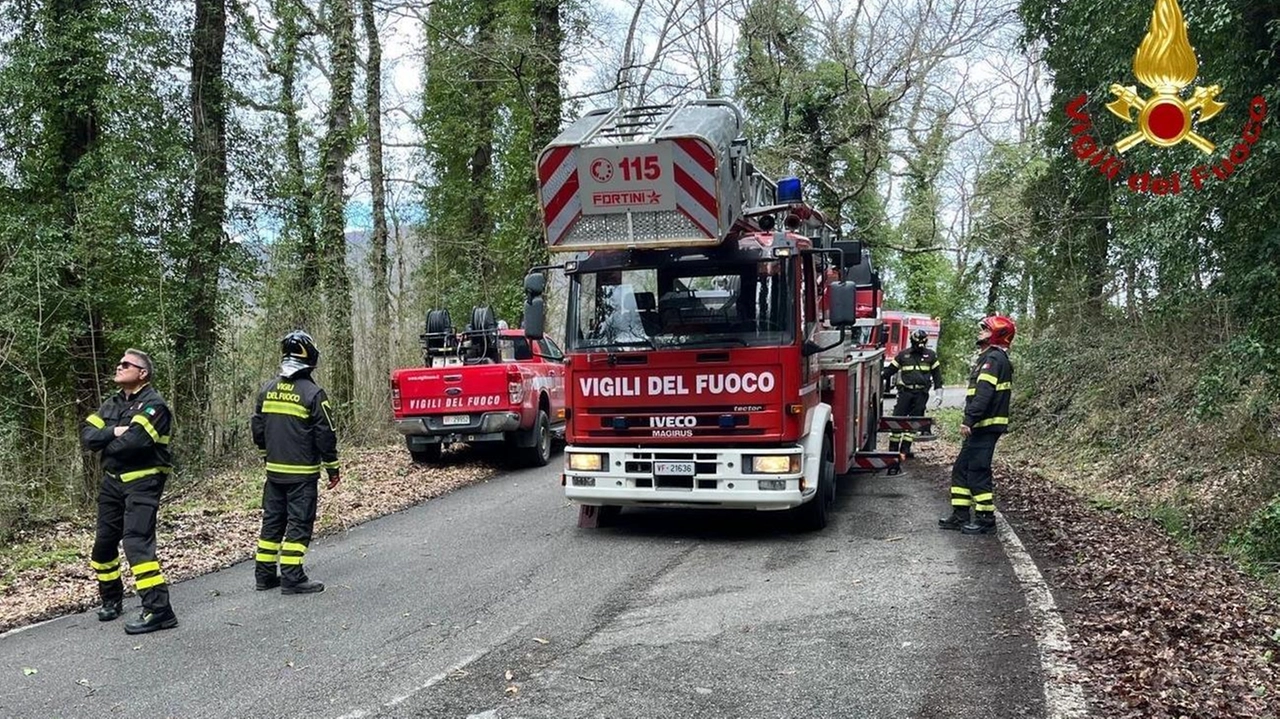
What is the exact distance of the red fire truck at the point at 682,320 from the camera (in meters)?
7.11

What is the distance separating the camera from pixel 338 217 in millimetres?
15883

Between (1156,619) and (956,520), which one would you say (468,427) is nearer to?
(956,520)

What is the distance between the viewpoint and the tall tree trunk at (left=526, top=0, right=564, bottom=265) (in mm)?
17641

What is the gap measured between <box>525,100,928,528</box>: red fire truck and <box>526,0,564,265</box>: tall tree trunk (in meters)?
10.1

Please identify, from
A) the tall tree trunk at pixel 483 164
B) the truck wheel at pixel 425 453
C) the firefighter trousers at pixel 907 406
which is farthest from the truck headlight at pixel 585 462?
the tall tree trunk at pixel 483 164

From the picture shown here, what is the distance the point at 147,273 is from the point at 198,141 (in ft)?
8.11

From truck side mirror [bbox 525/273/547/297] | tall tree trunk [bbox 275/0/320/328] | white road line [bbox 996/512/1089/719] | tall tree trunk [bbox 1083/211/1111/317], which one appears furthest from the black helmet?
tall tree trunk [bbox 1083/211/1111/317]

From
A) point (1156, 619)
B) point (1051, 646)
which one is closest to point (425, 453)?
point (1051, 646)

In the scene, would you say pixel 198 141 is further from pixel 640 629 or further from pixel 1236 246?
pixel 1236 246

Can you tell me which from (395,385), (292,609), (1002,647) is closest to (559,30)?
(395,385)

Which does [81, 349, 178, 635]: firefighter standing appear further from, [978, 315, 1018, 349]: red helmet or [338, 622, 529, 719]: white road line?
[978, 315, 1018, 349]: red helmet

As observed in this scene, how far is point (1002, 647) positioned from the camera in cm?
488

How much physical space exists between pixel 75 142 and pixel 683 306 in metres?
10.3

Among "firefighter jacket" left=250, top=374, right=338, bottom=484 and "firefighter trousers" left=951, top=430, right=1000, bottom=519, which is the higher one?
"firefighter jacket" left=250, top=374, right=338, bottom=484
